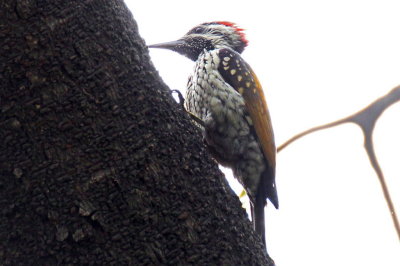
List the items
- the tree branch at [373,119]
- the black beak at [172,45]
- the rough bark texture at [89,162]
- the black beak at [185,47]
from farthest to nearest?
the black beak at [172,45]
the black beak at [185,47]
the tree branch at [373,119]
the rough bark texture at [89,162]

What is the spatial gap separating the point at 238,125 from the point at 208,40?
114 centimetres

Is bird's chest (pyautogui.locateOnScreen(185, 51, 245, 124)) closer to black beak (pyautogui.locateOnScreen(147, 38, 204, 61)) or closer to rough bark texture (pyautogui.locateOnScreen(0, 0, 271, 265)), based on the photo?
black beak (pyautogui.locateOnScreen(147, 38, 204, 61))

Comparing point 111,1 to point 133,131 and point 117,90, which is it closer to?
point 117,90

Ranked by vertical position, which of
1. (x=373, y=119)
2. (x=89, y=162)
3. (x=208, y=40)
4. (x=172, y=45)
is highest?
(x=373, y=119)

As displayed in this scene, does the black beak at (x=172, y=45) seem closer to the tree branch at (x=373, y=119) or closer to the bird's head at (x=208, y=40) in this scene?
the bird's head at (x=208, y=40)

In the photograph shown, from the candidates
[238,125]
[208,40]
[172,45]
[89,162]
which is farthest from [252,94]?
[89,162]

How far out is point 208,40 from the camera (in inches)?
191

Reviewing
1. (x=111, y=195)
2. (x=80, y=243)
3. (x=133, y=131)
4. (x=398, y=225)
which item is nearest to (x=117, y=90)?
(x=133, y=131)

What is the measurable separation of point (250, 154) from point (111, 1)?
2297 millimetres

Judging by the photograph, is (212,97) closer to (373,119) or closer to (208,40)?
(208,40)

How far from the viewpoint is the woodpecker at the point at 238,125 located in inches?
157

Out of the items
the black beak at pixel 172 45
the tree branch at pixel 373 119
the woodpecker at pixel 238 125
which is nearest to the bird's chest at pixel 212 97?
the woodpecker at pixel 238 125

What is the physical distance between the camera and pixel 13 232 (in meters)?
1.57

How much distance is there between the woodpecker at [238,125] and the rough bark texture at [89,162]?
2.16 metres
